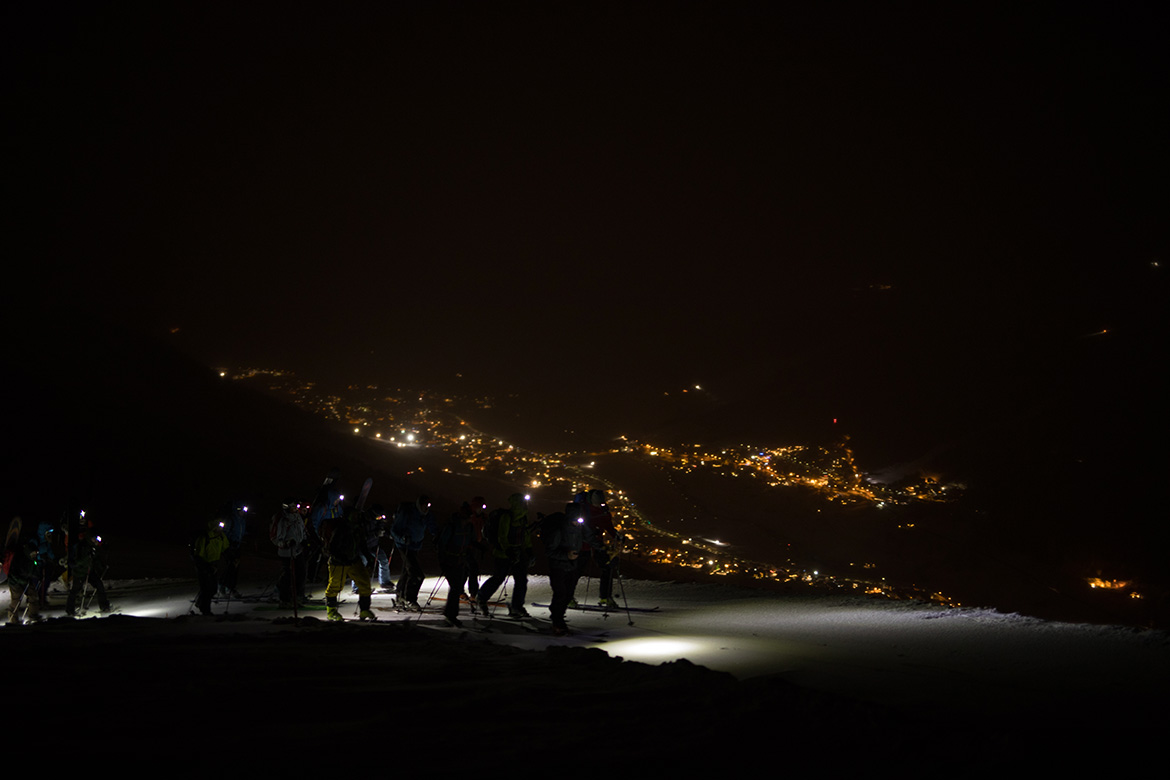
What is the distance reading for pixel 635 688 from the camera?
5.81 m

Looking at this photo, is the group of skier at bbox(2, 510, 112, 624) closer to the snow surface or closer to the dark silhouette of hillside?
the snow surface

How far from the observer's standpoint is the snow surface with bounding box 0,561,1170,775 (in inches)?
171

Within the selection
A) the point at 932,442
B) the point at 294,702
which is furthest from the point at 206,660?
the point at 932,442

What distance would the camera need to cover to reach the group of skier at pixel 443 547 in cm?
1053

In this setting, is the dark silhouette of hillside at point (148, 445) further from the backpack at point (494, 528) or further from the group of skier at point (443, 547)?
the backpack at point (494, 528)

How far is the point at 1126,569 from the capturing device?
104ft

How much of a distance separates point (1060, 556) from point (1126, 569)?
240 cm

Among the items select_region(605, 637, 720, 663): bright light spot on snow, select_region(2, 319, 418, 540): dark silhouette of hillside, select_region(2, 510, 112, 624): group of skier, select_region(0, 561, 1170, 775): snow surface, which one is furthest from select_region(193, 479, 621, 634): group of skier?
select_region(2, 319, 418, 540): dark silhouette of hillside

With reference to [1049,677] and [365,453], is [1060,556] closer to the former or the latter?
[1049,677]

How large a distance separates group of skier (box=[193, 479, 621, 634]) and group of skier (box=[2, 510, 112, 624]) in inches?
85.4

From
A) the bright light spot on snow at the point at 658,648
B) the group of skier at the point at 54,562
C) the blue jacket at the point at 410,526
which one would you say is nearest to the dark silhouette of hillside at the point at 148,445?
the group of skier at the point at 54,562

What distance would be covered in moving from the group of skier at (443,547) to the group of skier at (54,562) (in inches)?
85.4

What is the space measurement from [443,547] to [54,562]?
7550 millimetres

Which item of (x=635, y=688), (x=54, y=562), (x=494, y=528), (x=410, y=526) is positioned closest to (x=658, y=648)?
(x=635, y=688)
